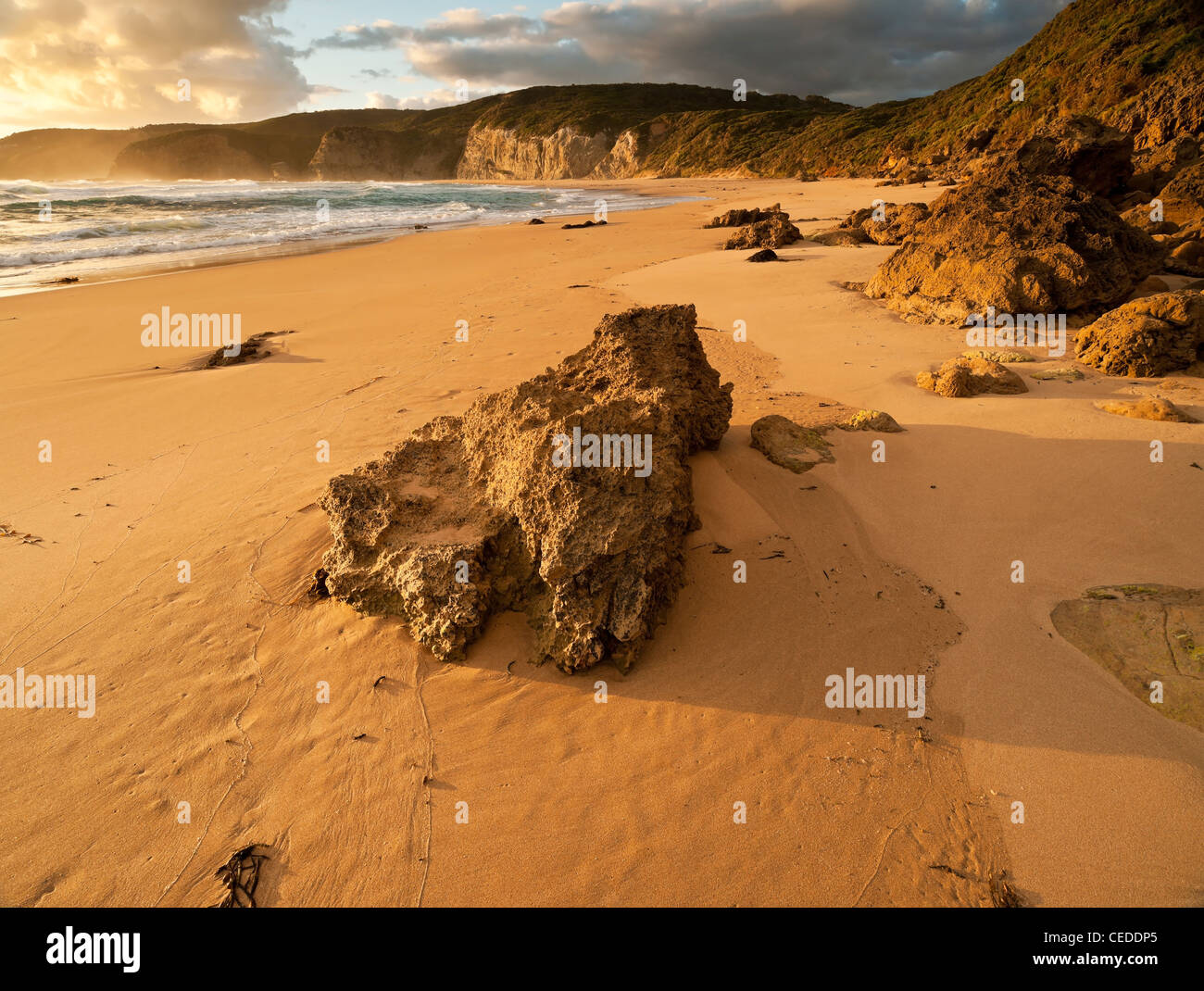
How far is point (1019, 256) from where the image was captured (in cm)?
857

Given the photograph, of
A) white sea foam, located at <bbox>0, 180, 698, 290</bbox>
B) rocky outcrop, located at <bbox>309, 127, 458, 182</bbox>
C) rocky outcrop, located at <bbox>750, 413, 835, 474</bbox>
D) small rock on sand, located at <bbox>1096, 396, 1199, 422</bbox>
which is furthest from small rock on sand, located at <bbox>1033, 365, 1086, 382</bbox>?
rocky outcrop, located at <bbox>309, 127, 458, 182</bbox>

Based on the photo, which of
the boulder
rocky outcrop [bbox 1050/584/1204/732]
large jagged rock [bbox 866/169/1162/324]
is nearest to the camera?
rocky outcrop [bbox 1050/584/1204/732]

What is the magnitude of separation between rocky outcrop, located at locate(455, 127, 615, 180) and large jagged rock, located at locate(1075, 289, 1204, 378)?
284 feet

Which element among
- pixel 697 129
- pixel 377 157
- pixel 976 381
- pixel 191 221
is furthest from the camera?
pixel 377 157

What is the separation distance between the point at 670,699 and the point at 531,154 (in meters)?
98.8

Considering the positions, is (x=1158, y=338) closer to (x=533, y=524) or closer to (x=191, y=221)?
(x=533, y=524)

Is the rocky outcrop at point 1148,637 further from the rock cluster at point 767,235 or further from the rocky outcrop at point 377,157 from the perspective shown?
the rocky outcrop at point 377,157

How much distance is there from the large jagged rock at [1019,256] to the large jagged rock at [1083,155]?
4.03m

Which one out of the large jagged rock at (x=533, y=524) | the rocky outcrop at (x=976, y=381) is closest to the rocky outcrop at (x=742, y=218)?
the rocky outcrop at (x=976, y=381)

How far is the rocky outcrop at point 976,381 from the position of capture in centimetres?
638

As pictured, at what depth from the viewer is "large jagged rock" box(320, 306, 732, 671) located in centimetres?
356

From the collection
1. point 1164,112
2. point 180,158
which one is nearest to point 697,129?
point 1164,112

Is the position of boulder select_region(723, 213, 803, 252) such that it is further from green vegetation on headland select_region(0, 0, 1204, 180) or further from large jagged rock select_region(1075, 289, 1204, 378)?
green vegetation on headland select_region(0, 0, 1204, 180)
